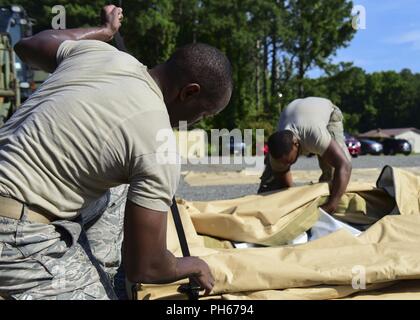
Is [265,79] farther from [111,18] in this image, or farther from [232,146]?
[111,18]

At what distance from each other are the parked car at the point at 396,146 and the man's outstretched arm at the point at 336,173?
75.5ft

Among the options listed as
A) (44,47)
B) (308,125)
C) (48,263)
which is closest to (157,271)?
(48,263)

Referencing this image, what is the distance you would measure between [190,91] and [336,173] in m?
2.33

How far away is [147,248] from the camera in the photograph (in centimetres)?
169

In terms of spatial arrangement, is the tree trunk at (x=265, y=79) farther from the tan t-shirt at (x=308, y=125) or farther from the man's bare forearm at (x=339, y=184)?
the man's bare forearm at (x=339, y=184)

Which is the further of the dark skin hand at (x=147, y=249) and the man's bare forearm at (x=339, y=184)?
the man's bare forearm at (x=339, y=184)

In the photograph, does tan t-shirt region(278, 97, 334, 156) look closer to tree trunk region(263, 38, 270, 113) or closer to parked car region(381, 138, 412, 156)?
parked car region(381, 138, 412, 156)

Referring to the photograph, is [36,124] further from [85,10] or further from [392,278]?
[85,10]

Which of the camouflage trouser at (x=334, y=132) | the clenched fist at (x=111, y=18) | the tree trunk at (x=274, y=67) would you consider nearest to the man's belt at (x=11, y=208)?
the clenched fist at (x=111, y=18)

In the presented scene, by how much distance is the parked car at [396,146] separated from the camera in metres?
25.9

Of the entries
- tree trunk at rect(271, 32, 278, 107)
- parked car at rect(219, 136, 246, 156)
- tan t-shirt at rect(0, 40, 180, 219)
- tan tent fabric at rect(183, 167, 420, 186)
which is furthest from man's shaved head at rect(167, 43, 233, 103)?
tree trunk at rect(271, 32, 278, 107)

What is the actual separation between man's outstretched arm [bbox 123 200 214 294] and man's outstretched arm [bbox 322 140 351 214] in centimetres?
204
